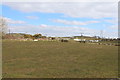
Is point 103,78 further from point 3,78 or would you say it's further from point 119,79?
point 3,78

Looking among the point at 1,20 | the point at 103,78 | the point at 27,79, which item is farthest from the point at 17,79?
the point at 1,20

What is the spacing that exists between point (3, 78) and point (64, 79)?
11.9 feet

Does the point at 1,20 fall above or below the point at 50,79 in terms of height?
above

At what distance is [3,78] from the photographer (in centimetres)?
1107

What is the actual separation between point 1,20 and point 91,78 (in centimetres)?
6668

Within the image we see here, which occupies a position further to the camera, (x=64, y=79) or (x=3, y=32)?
(x=3, y=32)

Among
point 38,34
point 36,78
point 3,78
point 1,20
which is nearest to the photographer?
point 3,78

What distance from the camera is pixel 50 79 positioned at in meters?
11.5

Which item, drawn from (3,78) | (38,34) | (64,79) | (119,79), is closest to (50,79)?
(64,79)

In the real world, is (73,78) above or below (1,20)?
below

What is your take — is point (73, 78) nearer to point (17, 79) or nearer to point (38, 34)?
point (17, 79)

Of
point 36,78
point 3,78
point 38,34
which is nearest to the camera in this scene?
point 3,78

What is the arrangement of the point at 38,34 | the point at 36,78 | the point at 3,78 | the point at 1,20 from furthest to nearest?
1. the point at 38,34
2. the point at 1,20
3. the point at 36,78
4. the point at 3,78

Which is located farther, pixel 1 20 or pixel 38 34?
pixel 38 34
